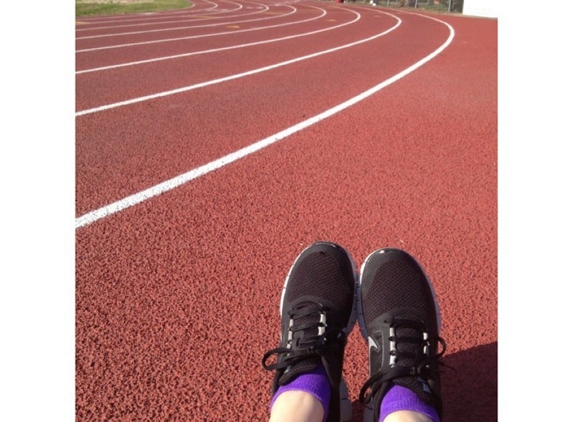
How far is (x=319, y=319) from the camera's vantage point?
1920 millimetres

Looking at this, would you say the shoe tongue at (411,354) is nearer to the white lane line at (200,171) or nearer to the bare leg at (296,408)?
the bare leg at (296,408)

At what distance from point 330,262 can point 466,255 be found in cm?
95

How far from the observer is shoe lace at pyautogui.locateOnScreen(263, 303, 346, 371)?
5.83 ft

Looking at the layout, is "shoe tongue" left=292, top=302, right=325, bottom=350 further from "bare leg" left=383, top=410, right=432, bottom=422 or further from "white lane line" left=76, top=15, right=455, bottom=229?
"white lane line" left=76, top=15, right=455, bottom=229

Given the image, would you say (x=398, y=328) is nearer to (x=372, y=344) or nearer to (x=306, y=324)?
(x=372, y=344)

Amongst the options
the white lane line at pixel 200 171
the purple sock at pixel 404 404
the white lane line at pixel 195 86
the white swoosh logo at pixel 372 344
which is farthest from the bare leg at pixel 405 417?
the white lane line at pixel 195 86

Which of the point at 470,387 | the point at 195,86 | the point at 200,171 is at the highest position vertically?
the point at 195,86

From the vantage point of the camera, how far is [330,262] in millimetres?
2168

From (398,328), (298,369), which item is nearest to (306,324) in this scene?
(298,369)

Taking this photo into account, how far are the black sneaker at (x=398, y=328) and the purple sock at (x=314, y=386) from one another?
123 mm

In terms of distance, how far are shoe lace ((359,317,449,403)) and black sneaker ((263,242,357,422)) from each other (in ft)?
0.38

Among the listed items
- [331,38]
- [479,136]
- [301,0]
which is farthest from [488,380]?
[301,0]

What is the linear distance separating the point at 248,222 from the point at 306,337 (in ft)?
4.16
